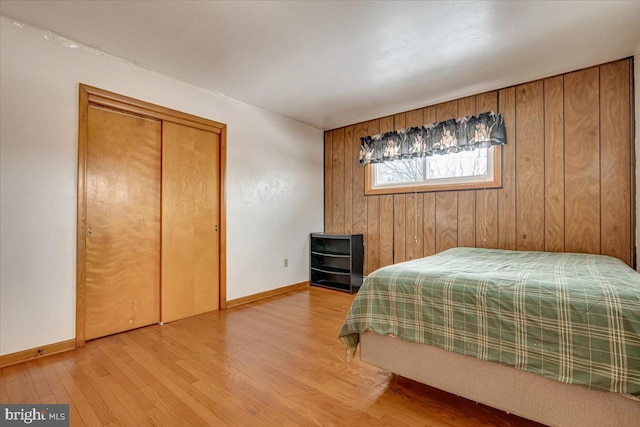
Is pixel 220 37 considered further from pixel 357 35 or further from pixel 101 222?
pixel 101 222

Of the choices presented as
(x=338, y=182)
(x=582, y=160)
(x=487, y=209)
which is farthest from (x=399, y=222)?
(x=582, y=160)

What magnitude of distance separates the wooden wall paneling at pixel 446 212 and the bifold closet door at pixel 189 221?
101 inches

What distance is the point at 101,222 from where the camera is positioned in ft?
8.24

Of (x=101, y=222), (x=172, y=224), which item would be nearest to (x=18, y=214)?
(x=101, y=222)

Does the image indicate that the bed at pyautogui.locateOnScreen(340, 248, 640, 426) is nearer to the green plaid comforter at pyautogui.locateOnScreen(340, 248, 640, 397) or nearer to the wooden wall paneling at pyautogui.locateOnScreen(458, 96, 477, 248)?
the green plaid comforter at pyautogui.locateOnScreen(340, 248, 640, 397)

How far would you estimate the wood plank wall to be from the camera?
2594mm

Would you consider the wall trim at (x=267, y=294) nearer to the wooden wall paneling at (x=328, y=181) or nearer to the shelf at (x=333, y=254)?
the shelf at (x=333, y=254)

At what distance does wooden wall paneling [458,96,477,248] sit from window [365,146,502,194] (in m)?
0.12

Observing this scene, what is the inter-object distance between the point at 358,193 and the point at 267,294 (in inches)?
73.2

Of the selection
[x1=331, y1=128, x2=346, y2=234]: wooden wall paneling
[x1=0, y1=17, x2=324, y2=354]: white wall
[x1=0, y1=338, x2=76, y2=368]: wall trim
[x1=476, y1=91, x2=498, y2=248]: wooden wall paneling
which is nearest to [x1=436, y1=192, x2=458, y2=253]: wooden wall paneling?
[x1=476, y1=91, x2=498, y2=248]: wooden wall paneling

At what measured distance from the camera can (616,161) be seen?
259 centimetres

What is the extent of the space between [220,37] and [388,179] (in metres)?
2.62

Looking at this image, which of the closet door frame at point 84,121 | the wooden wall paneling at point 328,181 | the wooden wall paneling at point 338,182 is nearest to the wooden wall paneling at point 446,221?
the wooden wall paneling at point 338,182

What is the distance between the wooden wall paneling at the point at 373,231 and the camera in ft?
13.5
